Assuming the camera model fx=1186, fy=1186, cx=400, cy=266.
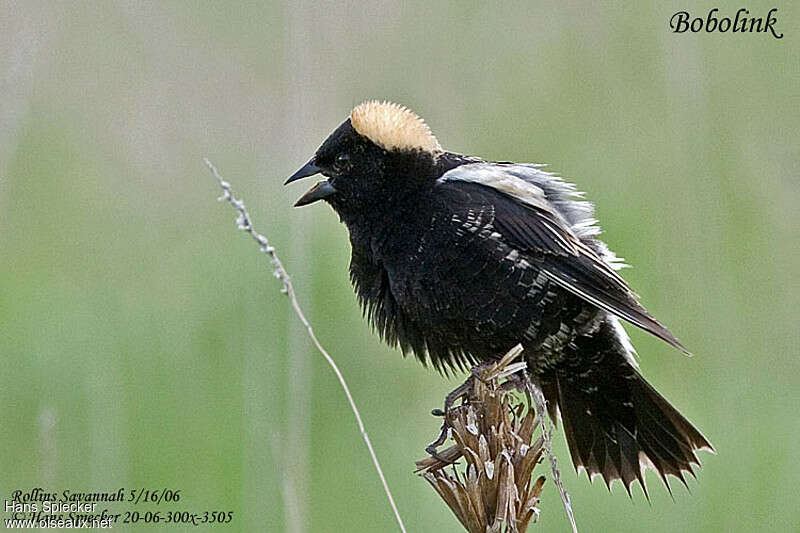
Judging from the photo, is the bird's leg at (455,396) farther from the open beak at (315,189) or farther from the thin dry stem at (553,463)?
the open beak at (315,189)

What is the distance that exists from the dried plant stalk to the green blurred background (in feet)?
1.50

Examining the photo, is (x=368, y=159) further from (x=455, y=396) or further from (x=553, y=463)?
(x=553, y=463)

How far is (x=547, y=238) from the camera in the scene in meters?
3.00

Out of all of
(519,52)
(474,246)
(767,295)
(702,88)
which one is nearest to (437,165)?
(474,246)

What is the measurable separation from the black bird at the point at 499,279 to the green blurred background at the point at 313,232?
269 millimetres

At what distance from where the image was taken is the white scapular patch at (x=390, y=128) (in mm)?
3246

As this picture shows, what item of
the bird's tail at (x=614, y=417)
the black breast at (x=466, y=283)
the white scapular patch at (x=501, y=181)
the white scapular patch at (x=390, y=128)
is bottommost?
the bird's tail at (x=614, y=417)

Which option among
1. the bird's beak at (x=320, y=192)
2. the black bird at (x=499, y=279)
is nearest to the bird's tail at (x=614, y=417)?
the black bird at (x=499, y=279)

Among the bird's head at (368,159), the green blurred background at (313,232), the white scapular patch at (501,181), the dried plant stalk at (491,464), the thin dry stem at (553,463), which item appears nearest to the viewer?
the thin dry stem at (553,463)

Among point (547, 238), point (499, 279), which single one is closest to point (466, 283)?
point (499, 279)

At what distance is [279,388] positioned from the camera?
3.66m

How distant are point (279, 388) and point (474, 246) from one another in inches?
39.2

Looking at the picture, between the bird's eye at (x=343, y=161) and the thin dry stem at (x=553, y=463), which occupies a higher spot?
the bird's eye at (x=343, y=161)

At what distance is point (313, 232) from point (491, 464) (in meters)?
2.11
